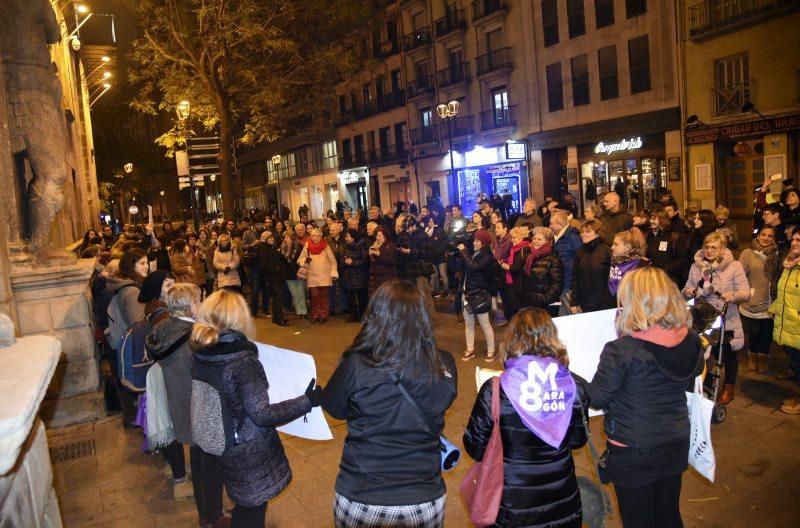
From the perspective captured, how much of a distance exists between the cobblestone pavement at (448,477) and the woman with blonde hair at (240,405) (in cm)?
125

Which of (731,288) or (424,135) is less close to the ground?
(424,135)

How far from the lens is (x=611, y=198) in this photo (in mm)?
9961

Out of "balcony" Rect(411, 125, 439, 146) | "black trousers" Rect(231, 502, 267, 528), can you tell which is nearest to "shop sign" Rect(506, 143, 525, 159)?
"balcony" Rect(411, 125, 439, 146)

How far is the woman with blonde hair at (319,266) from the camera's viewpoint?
11734 mm

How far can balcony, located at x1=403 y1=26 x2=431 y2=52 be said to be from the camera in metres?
37.3

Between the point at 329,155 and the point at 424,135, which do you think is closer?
the point at 424,135

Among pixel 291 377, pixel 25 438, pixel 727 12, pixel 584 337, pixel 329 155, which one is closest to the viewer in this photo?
pixel 25 438

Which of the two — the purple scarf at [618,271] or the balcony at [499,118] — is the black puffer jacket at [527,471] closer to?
the purple scarf at [618,271]

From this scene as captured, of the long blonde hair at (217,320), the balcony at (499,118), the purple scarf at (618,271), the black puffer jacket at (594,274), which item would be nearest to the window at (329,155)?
the balcony at (499,118)

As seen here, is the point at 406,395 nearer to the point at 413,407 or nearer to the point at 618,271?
the point at 413,407

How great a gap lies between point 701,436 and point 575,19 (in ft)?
89.9

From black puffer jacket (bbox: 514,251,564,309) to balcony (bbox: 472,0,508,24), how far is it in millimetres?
26818

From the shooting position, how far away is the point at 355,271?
456 inches

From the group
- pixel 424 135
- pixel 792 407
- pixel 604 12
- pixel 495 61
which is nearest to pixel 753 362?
pixel 792 407
